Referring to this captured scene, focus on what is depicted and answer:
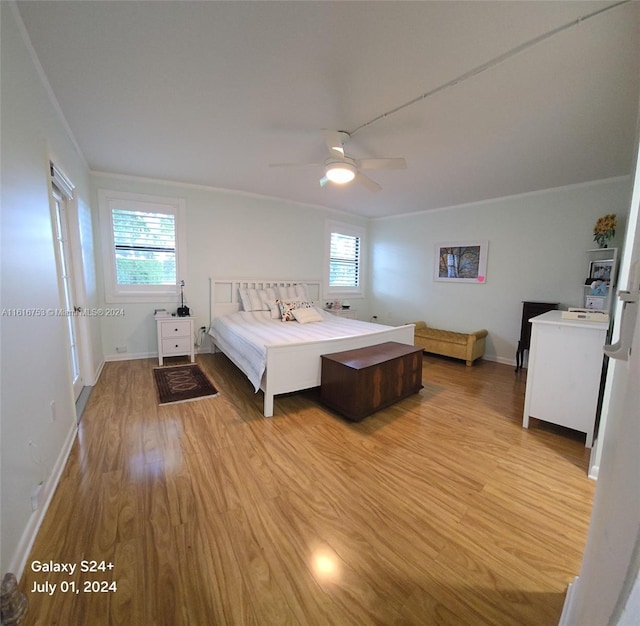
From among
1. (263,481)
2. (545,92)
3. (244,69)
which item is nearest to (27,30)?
(244,69)

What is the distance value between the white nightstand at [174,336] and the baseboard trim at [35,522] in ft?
6.78

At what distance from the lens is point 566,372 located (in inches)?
91.2

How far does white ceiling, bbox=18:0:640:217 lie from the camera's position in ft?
4.90

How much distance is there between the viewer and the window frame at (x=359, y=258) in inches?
227

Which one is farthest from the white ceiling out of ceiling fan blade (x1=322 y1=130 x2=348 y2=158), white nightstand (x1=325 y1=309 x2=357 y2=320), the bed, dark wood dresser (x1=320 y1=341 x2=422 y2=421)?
white nightstand (x1=325 y1=309 x2=357 y2=320)

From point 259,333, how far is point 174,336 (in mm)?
1536

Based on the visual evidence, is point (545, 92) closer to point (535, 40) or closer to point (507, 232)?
point (535, 40)

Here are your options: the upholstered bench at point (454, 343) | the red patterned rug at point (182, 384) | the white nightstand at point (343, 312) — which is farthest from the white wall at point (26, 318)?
the white nightstand at point (343, 312)

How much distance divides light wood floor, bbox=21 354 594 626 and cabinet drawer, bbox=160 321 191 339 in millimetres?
1514

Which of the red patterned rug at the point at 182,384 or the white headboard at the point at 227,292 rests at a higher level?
the white headboard at the point at 227,292

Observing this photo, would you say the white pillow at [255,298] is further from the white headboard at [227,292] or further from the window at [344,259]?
the window at [344,259]

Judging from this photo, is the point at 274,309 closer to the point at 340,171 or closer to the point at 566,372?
the point at 340,171

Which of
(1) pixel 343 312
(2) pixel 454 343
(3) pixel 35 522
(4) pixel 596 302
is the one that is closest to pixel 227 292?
(1) pixel 343 312

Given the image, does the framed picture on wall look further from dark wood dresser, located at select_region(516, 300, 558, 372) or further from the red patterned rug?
the red patterned rug
